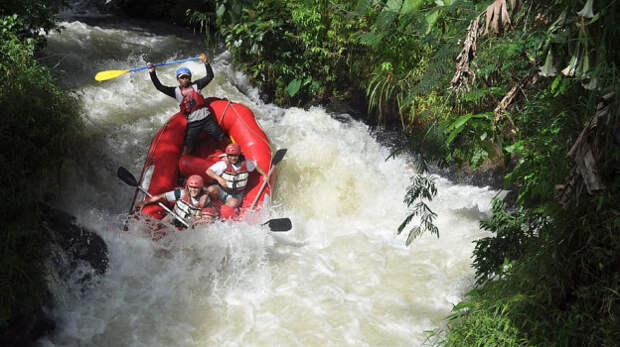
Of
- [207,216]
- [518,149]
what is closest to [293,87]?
[207,216]

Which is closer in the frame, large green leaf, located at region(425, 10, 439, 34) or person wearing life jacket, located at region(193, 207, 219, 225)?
large green leaf, located at region(425, 10, 439, 34)

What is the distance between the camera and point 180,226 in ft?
15.7

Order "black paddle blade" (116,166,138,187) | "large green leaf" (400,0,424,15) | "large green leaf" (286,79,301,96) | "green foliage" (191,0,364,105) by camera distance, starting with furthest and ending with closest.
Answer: "large green leaf" (286,79,301,96) → "green foliage" (191,0,364,105) → "black paddle blade" (116,166,138,187) → "large green leaf" (400,0,424,15)

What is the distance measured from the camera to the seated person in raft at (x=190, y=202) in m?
4.76

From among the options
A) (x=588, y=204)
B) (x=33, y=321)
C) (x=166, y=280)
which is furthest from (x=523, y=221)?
(x=33, y=321)

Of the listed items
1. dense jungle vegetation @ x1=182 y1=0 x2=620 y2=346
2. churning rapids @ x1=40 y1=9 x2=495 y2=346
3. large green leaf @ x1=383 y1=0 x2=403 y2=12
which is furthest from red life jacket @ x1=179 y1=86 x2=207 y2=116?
Result: large green leaf @ x1=383 y1=0 x2=403 y2=12

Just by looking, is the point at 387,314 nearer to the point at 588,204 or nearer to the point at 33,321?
the point at 588,204

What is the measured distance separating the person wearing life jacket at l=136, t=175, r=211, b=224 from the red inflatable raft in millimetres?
83

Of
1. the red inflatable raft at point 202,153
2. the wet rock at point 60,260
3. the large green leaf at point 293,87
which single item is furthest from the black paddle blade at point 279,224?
the large green leaf at point 293,87

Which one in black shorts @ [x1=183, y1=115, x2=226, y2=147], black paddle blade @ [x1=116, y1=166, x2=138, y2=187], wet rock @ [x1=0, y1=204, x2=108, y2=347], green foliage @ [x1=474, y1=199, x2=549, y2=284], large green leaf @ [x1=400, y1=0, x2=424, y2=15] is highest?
large green leaf @ [x1=400, y1=0, x2=424, y2=15]

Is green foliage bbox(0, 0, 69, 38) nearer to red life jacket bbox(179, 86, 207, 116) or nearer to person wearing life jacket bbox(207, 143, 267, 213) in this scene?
red life jacket bbox(179, 86, 207, 116)

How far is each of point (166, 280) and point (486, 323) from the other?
2522 mm

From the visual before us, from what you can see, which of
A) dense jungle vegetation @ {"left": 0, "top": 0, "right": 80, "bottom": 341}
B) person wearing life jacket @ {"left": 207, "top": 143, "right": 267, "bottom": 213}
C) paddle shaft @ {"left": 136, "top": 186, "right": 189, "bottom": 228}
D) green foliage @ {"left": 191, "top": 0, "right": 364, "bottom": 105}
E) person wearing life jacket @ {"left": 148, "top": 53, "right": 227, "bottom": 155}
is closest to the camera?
dense jungle vegetation @ {"left": 0, "top": 0, "right": 80, "bottom": 341}

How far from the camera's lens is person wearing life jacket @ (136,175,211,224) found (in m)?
4.76
